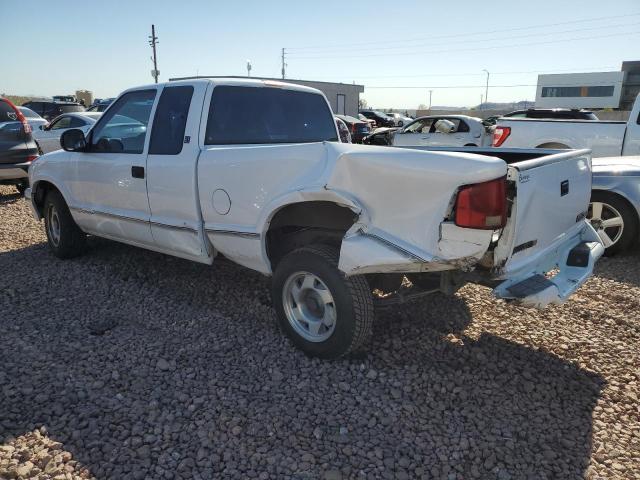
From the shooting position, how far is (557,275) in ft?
11.1

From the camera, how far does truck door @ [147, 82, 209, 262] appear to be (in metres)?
3.97

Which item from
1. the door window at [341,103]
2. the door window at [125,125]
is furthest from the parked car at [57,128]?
the door window at [341,103]

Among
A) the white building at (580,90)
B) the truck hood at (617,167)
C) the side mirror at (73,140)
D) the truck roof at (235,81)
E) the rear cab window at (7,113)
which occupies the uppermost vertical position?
the white building at (580,90)

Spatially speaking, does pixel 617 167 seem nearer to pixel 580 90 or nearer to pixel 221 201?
pixel 221 201

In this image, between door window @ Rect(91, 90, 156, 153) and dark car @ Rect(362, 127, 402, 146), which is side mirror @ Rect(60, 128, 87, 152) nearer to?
door window @ Rect(91, 90, 156, 153)

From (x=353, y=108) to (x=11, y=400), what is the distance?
43080 millimetres

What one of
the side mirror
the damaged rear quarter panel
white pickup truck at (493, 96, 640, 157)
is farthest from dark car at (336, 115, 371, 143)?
the damaged rear quarter panel

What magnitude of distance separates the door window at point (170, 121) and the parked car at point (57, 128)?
8867 mm

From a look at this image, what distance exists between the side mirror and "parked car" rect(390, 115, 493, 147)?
32.8ft

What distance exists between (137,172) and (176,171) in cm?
60

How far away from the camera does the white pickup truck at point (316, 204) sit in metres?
2.81

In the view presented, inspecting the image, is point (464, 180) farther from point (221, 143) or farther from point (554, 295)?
point (221, 143)

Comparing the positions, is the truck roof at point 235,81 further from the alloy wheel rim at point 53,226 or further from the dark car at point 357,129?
the dark car at point 357,129

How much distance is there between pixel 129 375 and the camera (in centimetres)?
330
